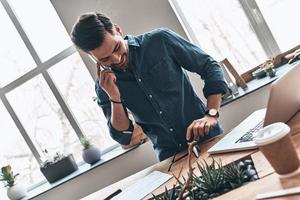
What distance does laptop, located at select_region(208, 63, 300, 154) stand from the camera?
4.02 ft

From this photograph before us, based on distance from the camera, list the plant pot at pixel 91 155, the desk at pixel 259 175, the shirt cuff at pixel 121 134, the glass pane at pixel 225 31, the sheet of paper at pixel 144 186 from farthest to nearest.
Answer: the plant pot at pixel 91 155 → the glass pane at pixel 225 31 → the shirt cuff at pixel 121 134 → the sheet of paper at pixel 144 186 → the desk at pixel 259 175

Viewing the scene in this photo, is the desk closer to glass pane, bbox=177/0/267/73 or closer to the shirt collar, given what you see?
the shirt collar

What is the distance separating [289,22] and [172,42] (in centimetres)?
171

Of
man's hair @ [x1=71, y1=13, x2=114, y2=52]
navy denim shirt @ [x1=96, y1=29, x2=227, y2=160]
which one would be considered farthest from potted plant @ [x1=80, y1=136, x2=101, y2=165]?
man's hair @ [x1=71, y1=13, x2=114, y2=52]

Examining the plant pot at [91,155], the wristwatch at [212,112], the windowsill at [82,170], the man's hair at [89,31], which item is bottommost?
the windowsill at [82,170]

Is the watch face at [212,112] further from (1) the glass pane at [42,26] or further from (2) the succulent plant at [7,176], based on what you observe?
(2) the succulent plant at [7,176]

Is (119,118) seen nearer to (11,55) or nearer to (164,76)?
(164,76)

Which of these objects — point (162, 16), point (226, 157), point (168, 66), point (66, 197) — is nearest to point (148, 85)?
point (168, 66)

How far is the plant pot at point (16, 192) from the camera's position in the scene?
12.0 feet

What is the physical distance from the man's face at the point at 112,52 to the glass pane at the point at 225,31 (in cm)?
161

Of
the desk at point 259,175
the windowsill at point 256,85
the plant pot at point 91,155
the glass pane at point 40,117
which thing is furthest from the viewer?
the glass pane at point 40,117

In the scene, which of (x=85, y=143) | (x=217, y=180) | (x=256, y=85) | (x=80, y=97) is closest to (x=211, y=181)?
(x=217, y=180)

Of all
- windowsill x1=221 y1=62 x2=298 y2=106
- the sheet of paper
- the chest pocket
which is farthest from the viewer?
windowsill x1=221 y1=62 x2=298 y2=106

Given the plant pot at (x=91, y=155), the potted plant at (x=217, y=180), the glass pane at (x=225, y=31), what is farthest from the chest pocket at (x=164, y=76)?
the plant pot at (x=91, y=155)
